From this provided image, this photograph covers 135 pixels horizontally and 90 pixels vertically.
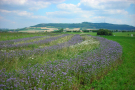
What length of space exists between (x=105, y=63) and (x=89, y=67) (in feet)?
4.77

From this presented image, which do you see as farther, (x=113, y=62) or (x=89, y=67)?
(x=113, y=62)

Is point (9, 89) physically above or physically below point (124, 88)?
above

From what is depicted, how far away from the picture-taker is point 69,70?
4941mm

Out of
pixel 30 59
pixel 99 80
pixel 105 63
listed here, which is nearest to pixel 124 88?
pixel 99 80

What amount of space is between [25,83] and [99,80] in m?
3.93

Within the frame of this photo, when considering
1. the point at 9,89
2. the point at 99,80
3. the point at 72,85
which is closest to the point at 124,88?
the point at 99,80

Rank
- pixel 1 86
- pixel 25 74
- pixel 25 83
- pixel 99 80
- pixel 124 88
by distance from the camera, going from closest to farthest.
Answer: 1. pixel 1 86
2. pixel 25 83
3. pixel 25 74
4. pixel 124 88
5. pixel 99 80

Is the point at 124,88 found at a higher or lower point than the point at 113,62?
lower

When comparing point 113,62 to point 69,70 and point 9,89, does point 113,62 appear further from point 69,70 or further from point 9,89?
point 9,89

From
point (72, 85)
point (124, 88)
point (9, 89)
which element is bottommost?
point (124, 88)

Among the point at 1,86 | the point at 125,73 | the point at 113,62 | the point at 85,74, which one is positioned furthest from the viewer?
the point at 113,62

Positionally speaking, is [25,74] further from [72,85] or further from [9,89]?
[72,85]

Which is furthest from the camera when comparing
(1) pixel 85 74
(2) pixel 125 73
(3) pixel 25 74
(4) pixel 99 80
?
(2) pixel 125 73

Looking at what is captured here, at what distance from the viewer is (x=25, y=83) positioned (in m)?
3.59
